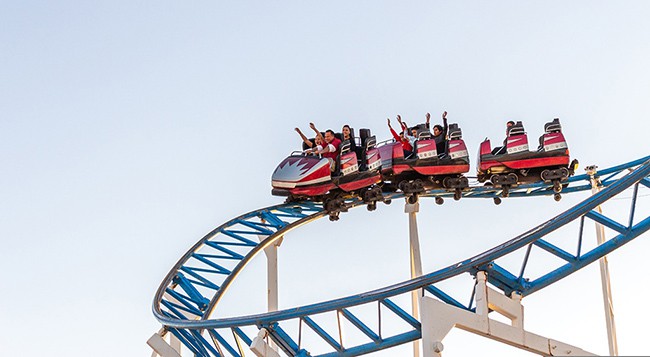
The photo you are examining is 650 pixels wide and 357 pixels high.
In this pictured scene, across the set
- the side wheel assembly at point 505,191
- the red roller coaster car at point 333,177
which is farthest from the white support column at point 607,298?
the red roller coaster car at point 333,177

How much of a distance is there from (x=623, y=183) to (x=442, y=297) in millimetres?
1793

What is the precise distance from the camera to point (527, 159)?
36.1 ft

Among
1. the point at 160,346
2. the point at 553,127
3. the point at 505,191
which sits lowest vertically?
the point at 160,346

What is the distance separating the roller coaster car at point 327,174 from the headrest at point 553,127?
1.90 metres

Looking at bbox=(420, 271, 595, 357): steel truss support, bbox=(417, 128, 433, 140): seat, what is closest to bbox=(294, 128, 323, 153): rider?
Result: bbox=(417, 128, 433, 140): seat

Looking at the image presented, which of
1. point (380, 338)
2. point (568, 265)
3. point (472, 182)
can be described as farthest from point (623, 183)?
point (472, 182)

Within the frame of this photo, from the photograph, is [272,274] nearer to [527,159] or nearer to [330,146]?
[330,146]

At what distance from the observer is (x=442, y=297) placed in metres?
8.48

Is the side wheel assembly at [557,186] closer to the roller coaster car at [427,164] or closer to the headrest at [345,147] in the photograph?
the roller coaster car at [427,164]

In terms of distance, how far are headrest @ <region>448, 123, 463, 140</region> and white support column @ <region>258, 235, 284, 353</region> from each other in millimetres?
2423

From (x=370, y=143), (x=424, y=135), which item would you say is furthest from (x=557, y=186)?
(x=370, y=143)

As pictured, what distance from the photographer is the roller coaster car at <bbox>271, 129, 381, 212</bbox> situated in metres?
11.0

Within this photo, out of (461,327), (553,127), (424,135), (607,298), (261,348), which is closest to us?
(461,327)

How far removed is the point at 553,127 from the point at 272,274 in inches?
142
